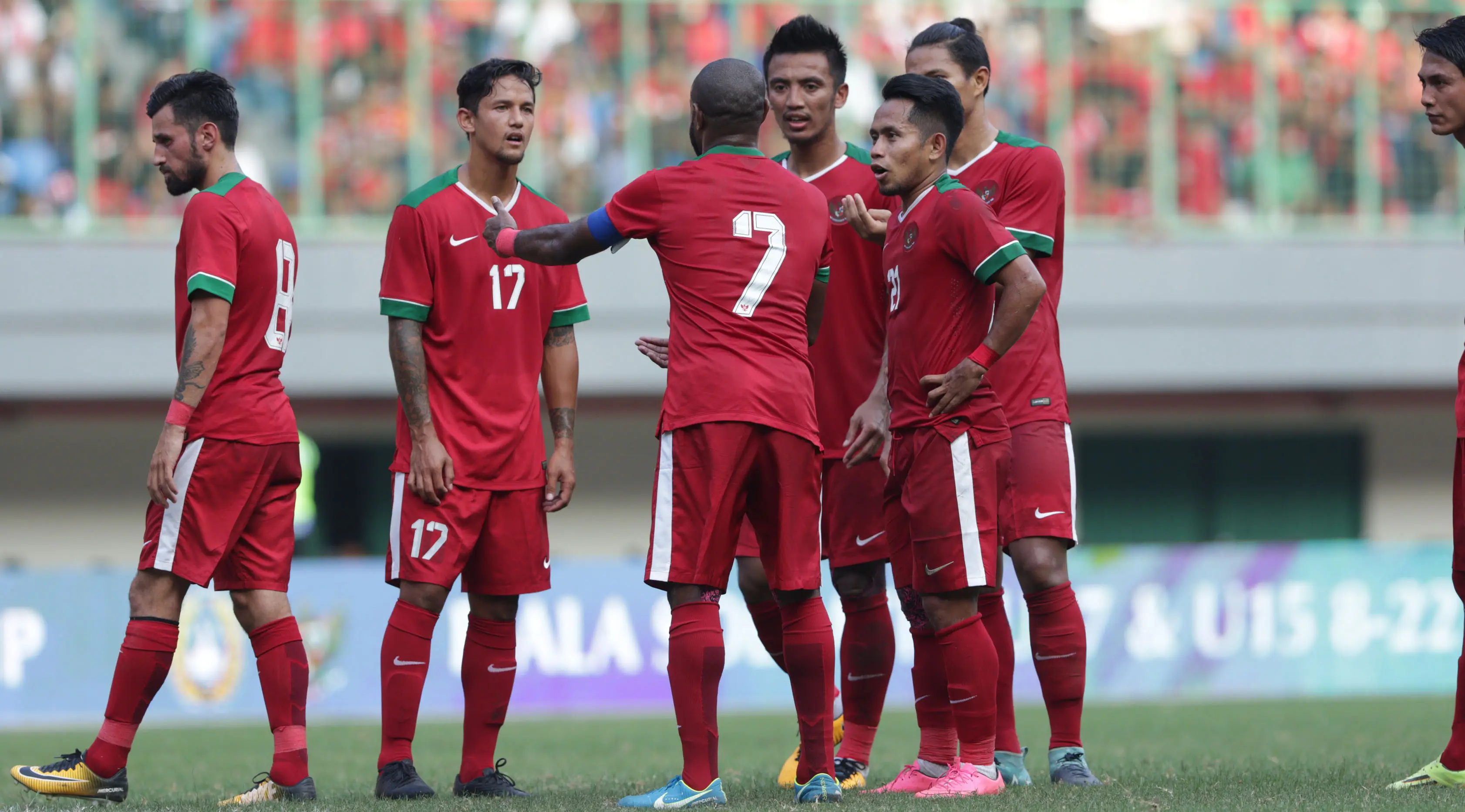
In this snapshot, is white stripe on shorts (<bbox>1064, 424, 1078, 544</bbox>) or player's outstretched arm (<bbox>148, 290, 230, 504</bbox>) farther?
white stripe on shorts (<bbox>1064, 424, 1078, 544</bbox>)

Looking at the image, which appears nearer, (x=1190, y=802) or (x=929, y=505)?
(x=1190, y=802)

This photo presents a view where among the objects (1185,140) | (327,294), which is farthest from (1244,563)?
(327,294)

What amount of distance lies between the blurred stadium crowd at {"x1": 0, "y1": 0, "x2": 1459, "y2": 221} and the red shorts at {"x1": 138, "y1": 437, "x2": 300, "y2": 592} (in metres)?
12.9

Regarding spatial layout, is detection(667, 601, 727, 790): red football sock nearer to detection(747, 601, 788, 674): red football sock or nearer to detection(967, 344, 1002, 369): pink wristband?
detection(967, 344, 1002, 369): pink wristband

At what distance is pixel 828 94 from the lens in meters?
6.05

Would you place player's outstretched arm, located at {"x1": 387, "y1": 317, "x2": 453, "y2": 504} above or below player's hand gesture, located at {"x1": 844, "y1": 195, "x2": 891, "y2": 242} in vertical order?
below

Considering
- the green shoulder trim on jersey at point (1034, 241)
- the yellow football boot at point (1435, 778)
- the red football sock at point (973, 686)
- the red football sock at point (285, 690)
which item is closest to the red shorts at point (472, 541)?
the red football sock at point (285, 690)

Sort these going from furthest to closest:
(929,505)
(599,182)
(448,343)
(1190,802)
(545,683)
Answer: (599,182), (545,683), (448,343), (929,505), (1190,802)

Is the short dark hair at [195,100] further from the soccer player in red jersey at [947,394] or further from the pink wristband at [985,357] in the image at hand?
the pink wristband at [985,357]

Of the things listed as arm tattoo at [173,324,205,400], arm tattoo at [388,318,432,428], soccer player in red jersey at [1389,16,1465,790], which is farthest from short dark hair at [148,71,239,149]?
soccer player in red jersey at [1389,16,1465,790]

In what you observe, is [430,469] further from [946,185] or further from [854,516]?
[946,185]

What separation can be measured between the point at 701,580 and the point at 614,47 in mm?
14812

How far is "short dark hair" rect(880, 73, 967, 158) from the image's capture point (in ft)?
17.9

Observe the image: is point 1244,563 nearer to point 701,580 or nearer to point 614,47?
point 614,47
